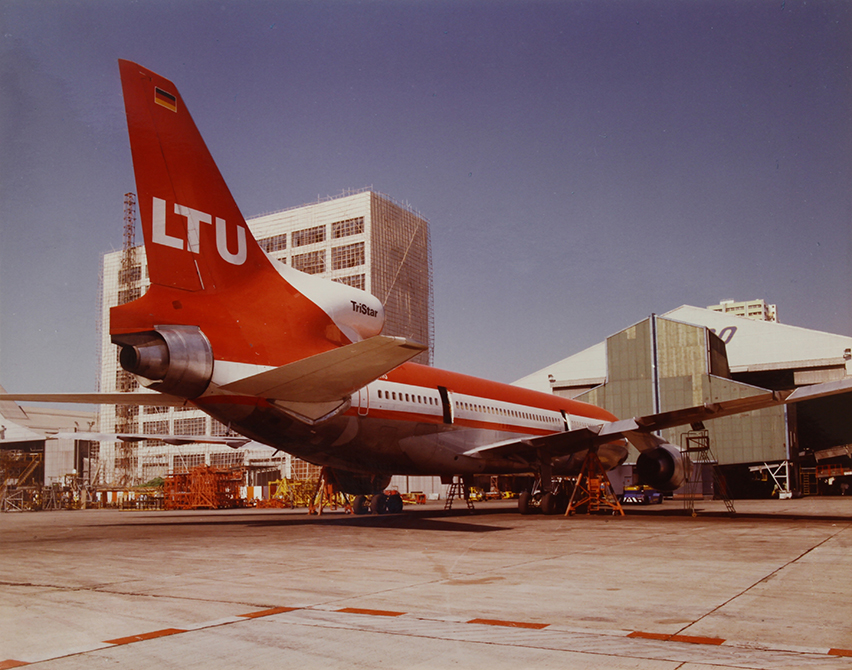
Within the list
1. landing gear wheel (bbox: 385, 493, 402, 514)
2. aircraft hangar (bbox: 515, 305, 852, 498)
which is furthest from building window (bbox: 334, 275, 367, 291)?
landing gear wheel (bbox: 385, 493, 402, 514)

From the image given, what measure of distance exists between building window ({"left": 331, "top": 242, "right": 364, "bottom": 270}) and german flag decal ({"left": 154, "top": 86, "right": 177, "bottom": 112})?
43.0 meters

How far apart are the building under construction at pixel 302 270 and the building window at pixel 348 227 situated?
8 centimetres

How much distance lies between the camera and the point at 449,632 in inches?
207

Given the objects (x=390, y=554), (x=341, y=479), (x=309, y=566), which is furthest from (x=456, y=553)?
(x=341, y=479)

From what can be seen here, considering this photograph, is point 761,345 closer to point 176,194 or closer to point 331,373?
point 331,373

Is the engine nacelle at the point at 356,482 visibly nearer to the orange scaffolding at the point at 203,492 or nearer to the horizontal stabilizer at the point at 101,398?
the horizontal stabilizer at the point at 101,398

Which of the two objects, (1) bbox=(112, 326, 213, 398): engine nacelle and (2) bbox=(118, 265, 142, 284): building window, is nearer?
(1) bbox=(112, 326, 213, 398): engine nacelle

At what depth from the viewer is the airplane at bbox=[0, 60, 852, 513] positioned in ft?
41.5

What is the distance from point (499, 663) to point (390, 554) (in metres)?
6.70

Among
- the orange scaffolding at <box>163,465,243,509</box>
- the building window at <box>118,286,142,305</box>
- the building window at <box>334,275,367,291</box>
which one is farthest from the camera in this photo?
the building window at <box>118,286,142,305</box>

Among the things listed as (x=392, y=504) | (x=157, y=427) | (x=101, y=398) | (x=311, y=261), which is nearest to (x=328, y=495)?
(x=392, y=504)

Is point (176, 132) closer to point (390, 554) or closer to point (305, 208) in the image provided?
point (390, 554)

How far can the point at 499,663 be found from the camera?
14.4ft

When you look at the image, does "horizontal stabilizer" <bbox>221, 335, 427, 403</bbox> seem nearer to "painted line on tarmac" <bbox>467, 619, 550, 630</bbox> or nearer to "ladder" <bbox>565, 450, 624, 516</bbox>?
"painted line on tarmac" <bbox>467, 619, 550, 630</bbox>
